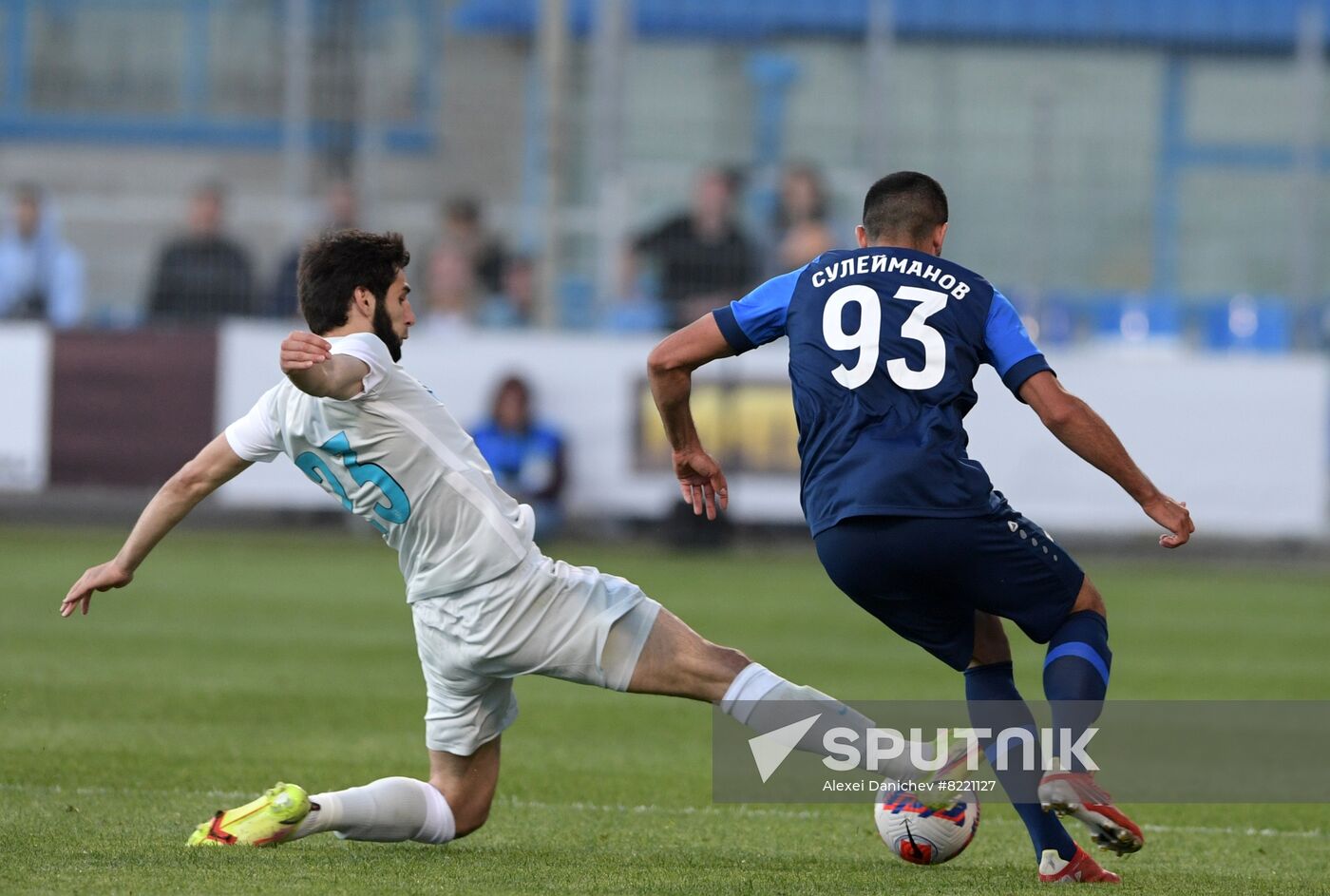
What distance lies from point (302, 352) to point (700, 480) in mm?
1376

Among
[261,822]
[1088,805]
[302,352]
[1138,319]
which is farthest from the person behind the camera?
[1138,319]

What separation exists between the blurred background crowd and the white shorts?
37.3 ft

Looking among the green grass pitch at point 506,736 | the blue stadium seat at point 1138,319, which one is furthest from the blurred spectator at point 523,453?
the blue stadium seat at point 1138,319

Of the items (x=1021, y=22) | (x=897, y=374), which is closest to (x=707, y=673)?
(x=897, y=374)

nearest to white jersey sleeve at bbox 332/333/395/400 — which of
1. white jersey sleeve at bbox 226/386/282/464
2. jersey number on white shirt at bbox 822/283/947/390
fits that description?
white jersey sleeve at bbox 226/386/282/464

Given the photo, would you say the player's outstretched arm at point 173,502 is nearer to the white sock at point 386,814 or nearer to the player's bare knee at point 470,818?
the white sock at point 386,814

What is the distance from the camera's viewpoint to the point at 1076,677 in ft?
17.6

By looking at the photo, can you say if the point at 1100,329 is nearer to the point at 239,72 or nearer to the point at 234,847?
the point at 239,72

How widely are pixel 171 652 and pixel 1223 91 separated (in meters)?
11.4

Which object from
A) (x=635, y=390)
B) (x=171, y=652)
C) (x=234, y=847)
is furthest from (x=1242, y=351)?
(x=234, y=847)

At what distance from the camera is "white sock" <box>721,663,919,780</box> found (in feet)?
18.2

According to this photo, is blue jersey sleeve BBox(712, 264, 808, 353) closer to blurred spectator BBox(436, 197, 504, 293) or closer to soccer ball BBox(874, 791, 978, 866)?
soccer ball BBox(874, 791, 978, 866)

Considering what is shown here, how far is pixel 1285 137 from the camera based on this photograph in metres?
17.4

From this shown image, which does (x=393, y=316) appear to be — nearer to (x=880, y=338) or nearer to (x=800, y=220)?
(x=880, y=338)
